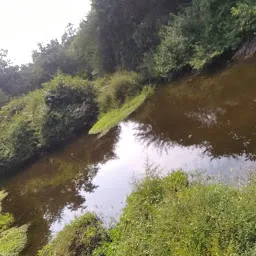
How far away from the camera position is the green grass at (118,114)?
507 inches

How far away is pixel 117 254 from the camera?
4980 millimetres

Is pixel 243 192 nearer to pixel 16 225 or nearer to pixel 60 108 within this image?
pixel 16 225

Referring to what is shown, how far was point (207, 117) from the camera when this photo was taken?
29.6 feet

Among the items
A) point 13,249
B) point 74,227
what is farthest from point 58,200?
point 74,227

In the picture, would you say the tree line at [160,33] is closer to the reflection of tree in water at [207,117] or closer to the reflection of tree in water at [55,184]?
the reflection of tree in water at [207,117]

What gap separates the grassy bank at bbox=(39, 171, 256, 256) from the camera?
3854mm

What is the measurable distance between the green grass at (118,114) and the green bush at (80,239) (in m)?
6.25

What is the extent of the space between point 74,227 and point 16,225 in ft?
10.8

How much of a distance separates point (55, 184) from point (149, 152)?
3624 mm

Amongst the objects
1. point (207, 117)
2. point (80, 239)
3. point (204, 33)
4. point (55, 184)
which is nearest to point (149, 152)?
point (207, 117)

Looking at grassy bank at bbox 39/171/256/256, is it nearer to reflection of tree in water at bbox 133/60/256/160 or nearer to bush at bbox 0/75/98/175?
reflection of tree in water at bbox 133/60/256/160

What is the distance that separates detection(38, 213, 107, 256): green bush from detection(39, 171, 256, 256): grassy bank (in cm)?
2

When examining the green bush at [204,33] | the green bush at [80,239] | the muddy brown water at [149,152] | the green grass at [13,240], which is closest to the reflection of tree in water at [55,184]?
the muddy brown water at [149,152]

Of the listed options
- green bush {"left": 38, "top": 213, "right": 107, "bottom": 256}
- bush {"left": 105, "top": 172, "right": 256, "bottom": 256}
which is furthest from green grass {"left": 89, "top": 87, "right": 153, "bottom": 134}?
bush {"left": 105, "top": 172, "right": 256, "bottom": 256}
